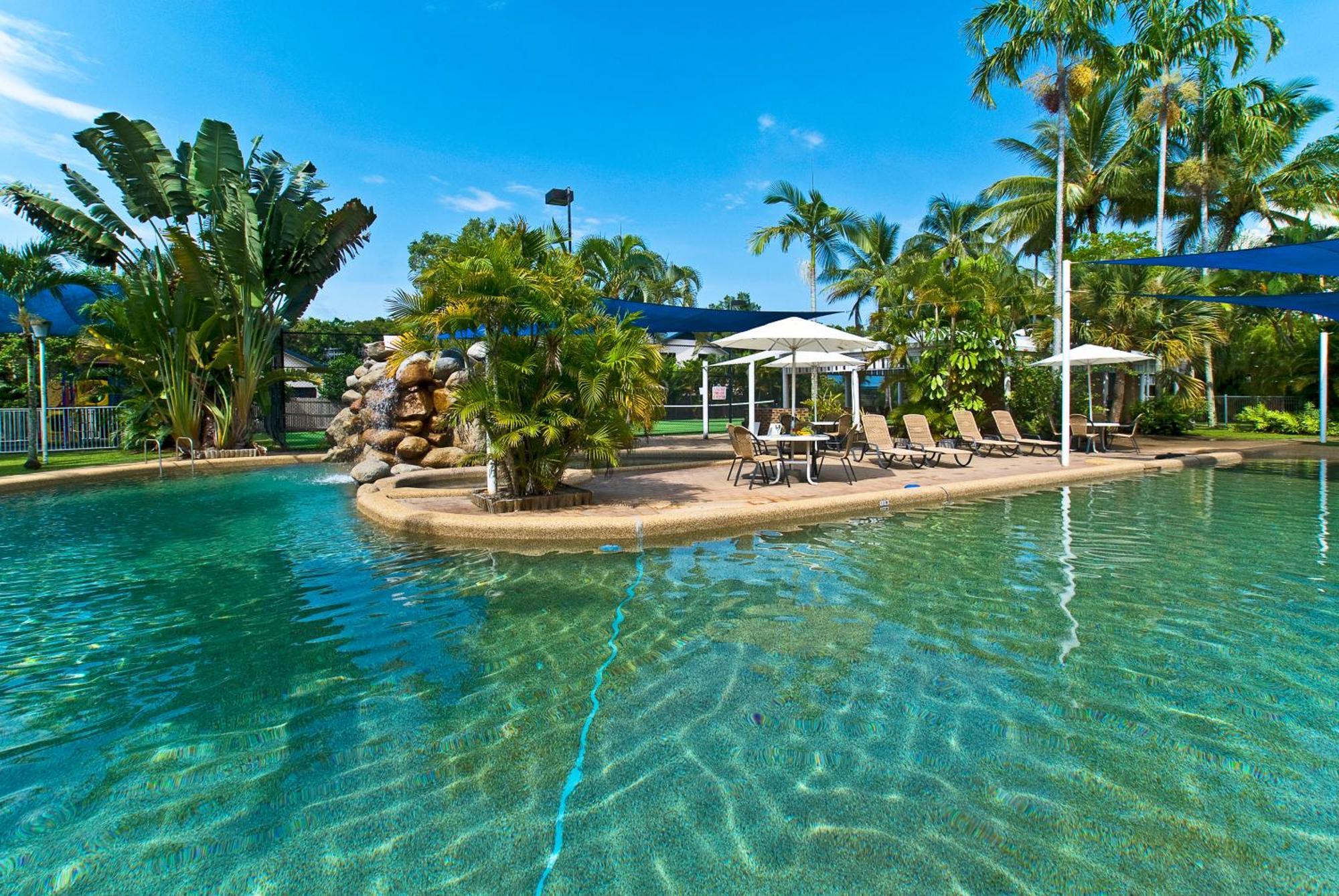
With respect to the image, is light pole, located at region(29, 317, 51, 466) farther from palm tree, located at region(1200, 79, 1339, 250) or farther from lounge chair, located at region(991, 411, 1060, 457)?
palm tree, located at region(1200, 79, 1339, 250)

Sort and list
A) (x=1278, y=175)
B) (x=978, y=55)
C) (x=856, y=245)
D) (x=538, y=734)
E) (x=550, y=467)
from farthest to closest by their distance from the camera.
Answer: (x=856, y=245) → (x=1278, y=175) → (x=978, y=55) → (x=550, y=467) → (x=538, y=734)

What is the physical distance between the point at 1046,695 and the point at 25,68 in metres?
15.8

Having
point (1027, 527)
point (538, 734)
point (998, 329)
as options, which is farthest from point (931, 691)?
point (998, 329)

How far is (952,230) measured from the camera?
109 ft

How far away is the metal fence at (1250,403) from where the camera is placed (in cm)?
2264

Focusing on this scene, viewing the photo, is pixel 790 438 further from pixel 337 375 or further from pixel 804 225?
pixel 337 375

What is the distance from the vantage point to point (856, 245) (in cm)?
3183

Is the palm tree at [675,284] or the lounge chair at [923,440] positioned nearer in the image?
the lounge chair at [923,440]

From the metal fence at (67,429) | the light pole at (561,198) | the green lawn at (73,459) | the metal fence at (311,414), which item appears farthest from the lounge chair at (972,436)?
the metal fence at (67,429)

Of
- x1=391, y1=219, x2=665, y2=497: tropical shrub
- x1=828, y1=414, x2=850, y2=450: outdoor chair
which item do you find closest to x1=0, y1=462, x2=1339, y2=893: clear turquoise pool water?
x1=391, y1=219, x2=665, y2=497: tropical shrub

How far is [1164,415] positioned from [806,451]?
1439 centimetres

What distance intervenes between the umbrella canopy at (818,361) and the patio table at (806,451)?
2891 millimetres

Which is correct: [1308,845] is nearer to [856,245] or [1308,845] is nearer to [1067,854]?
[1067,854]

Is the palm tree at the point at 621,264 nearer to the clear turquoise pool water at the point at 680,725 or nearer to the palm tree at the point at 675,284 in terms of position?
the palm tree at the point at 675,284
